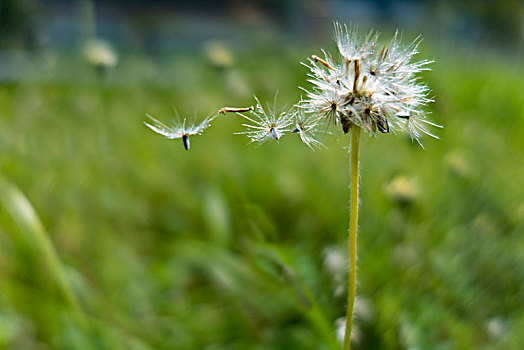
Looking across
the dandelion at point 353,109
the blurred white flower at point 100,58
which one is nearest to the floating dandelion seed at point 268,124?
the dandelion at point 353,109

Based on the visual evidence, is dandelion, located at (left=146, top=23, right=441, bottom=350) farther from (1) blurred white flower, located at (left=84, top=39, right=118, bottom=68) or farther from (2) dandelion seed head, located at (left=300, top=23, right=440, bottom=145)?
(1) blurred white flower, located at (left=84, top=39, right=118, bottom=68)

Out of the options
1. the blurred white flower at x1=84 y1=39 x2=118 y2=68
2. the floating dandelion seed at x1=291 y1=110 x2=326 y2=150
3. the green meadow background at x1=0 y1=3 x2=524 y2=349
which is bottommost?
the floating dandelion seed at x1=291 y1=110 x2=326 y2=150

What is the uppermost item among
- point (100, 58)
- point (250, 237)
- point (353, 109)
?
point (100, 58)

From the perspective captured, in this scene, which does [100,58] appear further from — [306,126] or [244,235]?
[306,126]

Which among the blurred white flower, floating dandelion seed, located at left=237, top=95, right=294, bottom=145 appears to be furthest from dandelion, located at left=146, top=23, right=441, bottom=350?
the blurred white flower

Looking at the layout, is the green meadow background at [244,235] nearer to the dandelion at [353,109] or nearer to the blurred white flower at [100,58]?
the dandelion at [353,109]

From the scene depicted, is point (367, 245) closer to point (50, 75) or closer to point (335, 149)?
point (335, 149)

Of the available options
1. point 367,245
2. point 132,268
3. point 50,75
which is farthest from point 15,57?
point 367,245

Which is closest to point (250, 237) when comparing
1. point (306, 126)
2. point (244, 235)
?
point (244, 235)
